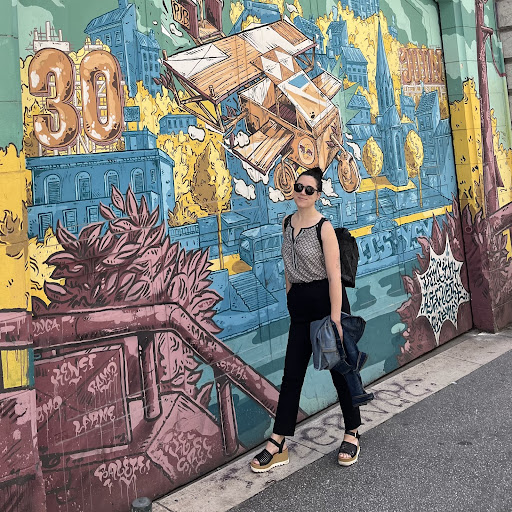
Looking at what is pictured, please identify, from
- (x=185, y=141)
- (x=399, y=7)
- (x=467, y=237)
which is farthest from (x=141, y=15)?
(x=467, y=237)

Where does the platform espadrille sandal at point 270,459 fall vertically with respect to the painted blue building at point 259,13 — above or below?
below

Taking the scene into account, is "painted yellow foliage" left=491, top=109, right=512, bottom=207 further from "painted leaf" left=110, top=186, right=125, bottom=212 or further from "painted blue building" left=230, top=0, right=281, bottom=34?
"painted leaf" left=110, top=186, right=125, bottom=212

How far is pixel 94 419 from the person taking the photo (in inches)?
123

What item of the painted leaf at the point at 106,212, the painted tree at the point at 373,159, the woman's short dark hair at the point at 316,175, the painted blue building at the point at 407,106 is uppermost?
the painted blue building at the point at 407,106

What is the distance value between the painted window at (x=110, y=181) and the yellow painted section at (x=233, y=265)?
2.62ft

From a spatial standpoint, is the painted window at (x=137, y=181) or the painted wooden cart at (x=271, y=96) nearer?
the painted window at (x=137, y=181)

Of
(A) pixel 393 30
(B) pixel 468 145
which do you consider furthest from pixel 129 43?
(B) pixel 468 145

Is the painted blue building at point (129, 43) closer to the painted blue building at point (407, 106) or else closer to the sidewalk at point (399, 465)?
the sidewalk at point (399, 465)

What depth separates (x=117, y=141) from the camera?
3281mm

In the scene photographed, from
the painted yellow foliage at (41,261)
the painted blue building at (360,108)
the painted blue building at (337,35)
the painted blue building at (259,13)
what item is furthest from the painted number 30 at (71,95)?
the painted blue building at (360,108)

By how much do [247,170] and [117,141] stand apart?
3.33ft

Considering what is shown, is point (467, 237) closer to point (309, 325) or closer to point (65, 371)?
point (309, 325)

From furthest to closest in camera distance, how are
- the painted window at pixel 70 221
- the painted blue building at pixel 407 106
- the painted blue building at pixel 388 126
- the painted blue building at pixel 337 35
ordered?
the painted blue building at pixel 407 106 → the painted blue building at pixel 388 126 → the painted blue building at pixel 337 35 → the painted window at pixel 70 221

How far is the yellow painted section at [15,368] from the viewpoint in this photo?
106 inches
